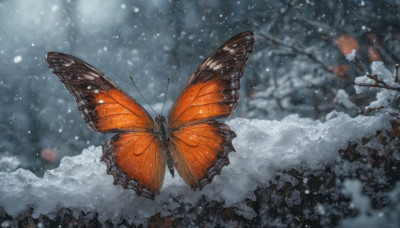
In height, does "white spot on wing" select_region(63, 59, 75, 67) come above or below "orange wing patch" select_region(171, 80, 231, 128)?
above

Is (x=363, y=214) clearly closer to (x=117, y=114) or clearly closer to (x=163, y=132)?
(x=163, y=132)

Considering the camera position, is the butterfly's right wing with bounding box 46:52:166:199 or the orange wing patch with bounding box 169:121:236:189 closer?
the orange wing patch with bounding box 169:121:236:189

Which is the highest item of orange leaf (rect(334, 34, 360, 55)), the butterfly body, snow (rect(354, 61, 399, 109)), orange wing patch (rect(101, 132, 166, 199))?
orange leaf (rect(334, 34, 360, 55))

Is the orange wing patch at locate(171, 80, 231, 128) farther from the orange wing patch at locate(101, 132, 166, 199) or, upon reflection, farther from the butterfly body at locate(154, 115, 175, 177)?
the orange wing patch at locate(101, 132, 166, 199)

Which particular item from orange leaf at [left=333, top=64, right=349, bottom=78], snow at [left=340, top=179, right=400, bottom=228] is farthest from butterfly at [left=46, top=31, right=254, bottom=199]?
orange leaf at [left=333, top=64, right=349, bottom=78]

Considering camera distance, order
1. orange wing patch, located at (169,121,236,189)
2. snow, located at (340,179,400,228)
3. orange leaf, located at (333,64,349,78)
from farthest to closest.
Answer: orange leaf, located at (333,64,349,78) < orange wing patch, located at (169,121,236,189) < snow, located at (340,179,400,228)

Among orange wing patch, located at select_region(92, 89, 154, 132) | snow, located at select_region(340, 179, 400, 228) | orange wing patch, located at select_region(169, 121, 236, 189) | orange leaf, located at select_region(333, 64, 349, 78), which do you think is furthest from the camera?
orange leaf, located at select_region(333, 64, 349, 78)

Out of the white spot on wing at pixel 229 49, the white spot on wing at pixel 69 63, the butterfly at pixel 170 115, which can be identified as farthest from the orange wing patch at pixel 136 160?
the white spot on wing at pixel 229 49

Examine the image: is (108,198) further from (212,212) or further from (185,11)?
(185,11)

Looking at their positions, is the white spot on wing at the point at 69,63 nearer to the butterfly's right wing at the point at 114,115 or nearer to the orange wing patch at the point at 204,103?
the butterfly's right wing at the point at 114,115
